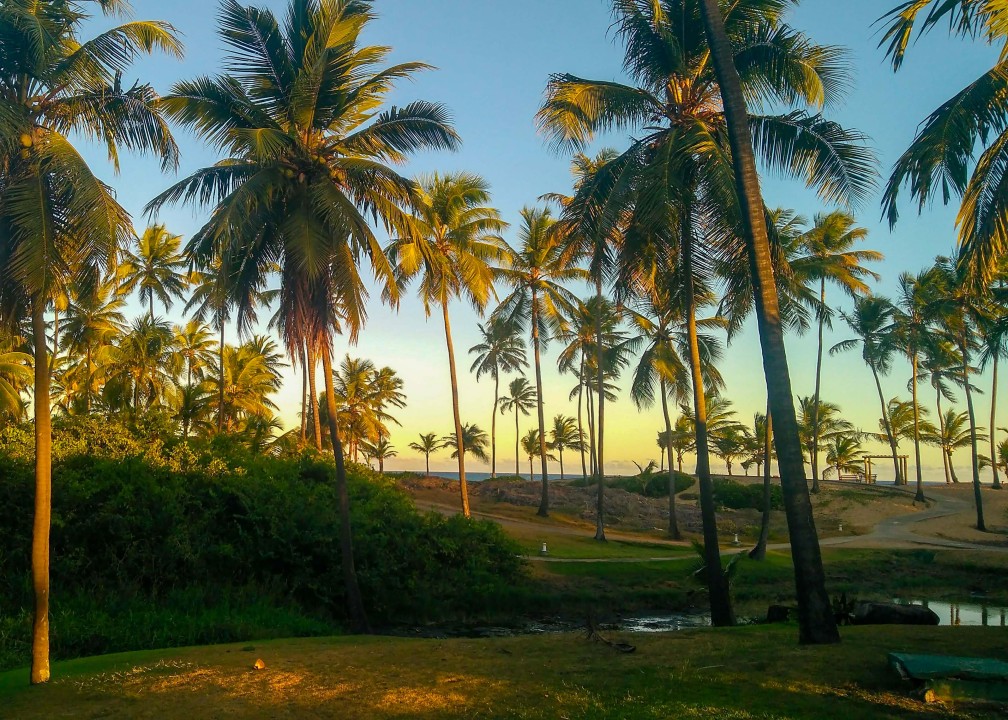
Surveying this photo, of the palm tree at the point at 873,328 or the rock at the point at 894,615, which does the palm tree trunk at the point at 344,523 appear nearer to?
the rock at the point at 894,615

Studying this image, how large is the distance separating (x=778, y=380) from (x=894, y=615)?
4702mm

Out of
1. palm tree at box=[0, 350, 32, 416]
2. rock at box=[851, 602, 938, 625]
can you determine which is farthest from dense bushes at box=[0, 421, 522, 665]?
rock at box=[851, 602, 938, 625]

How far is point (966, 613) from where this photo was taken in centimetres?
2081

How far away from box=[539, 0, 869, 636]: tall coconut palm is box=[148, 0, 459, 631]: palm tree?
12.5 feet

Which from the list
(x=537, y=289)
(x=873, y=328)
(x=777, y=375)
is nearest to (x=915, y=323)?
(x=873, y=328)

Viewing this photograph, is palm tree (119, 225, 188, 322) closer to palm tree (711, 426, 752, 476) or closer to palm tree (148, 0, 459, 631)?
palm tree (148, 0, 459, 631)

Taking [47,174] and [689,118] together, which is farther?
[689,118]

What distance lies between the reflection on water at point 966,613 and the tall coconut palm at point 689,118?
27.1ft

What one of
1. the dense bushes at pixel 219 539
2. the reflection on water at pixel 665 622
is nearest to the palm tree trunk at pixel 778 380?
the reflection on water at pixel 665 622

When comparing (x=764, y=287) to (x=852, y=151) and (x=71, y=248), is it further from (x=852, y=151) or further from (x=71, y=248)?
(x=71, y=248)

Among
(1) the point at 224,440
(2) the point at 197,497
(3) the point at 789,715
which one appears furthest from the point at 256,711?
(1) the point at 224,440

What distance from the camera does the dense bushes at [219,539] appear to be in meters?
16.8

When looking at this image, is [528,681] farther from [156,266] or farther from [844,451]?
[844,451]

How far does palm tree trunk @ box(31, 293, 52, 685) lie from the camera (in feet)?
27.7
